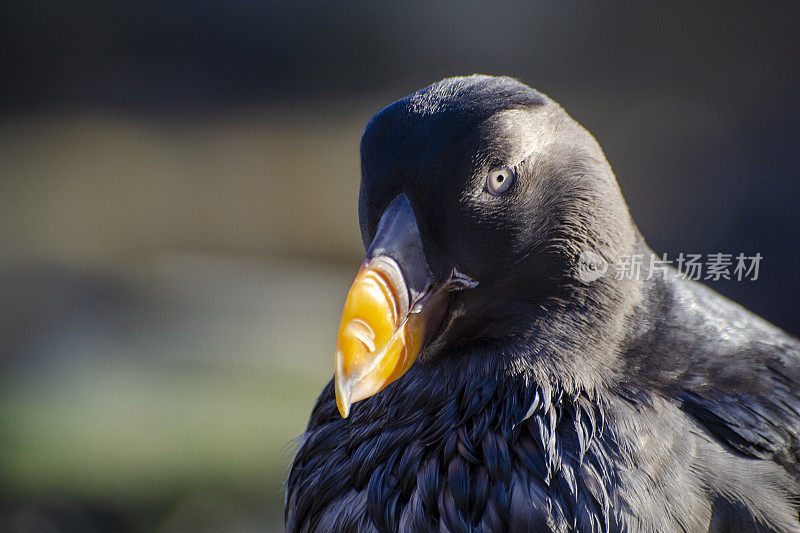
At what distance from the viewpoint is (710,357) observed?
1.68 meters

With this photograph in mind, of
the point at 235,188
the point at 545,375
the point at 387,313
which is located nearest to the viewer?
the point at 387,313

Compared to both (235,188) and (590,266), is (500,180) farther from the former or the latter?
(235,188)

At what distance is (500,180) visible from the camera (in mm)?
1549

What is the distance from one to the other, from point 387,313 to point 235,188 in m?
4.26

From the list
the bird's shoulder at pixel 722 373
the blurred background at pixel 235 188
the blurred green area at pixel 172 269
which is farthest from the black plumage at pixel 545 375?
the blurred green area at pixel 172 269

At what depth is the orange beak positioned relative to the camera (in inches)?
55.9

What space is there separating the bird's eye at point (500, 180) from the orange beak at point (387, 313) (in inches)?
6.6

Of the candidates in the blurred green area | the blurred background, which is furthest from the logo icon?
the blurred green area

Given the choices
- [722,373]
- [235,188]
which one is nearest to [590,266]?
[722,373]

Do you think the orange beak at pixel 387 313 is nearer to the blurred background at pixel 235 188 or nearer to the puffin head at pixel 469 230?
the puffin head at pixel 469 230

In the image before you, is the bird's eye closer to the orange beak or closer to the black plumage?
the black plumage

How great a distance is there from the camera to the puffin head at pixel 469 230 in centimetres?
148

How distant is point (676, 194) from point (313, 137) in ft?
Result: 7.96

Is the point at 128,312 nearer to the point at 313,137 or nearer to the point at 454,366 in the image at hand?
the point at 313,137
